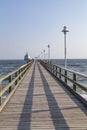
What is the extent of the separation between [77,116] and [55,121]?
0.91 metres

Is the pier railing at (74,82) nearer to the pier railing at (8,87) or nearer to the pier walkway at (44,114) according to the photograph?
the pier walkway at (44,114)

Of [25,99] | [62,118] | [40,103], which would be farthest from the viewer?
[25,99]

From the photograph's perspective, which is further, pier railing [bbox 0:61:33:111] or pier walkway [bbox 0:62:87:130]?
pier railing [bbox 0:61:33:111]

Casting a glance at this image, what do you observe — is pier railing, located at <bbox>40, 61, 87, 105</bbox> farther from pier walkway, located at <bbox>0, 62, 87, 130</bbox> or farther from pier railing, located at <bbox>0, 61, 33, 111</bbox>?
pier railing, located at <bbox>0, 61, 33, 111</bbox>

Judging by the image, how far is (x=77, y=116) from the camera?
29.9 feet

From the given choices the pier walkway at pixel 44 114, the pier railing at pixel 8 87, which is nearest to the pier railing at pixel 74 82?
the pier walkway at pixel 44 114

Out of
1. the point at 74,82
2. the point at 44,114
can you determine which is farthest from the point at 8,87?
the point at 74,82

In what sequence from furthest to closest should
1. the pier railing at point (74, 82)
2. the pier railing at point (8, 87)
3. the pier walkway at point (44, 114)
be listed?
the pier railing at point (74, 82)
the pier railing at point (8, 87)
the pier walkway at point (44, 114)

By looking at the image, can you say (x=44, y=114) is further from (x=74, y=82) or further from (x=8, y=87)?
(x=74, y=82)

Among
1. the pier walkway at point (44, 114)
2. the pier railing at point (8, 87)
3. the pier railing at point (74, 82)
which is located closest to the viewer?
the pier walkway at point (44, 114)

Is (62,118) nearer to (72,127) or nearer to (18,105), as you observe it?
(72,127)

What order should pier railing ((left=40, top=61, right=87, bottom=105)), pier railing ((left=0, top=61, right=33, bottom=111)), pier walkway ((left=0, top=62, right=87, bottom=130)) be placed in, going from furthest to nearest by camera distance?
1. pier railing ((left=40, top=61, right=87, bottom=105))
2. pier railing ((left=0, top=61, right=33, bottom=111))
3. pier walkway ((left=0, top=62, right=87, bottom=130))

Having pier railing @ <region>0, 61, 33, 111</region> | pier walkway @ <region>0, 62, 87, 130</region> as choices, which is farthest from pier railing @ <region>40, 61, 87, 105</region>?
pier railing @ <region>0, 61, 33, 111</region>

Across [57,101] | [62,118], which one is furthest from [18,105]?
[62,118]
